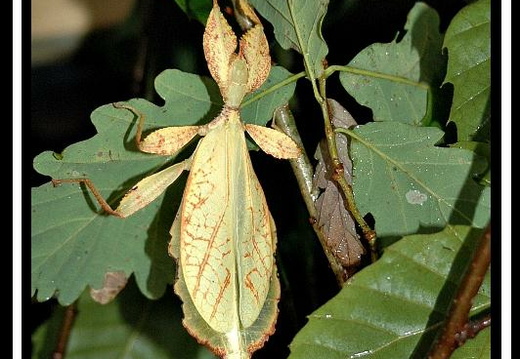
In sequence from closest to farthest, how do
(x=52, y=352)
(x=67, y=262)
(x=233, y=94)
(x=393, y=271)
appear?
1. (x=393, y=271)
2. (x=233, y=94)
3. (x=67, y=262)
4. (x=52, y=352)

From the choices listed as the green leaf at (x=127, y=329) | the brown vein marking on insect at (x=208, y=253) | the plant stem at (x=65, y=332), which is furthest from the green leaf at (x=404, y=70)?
the plant stem at (x=65, y=332)

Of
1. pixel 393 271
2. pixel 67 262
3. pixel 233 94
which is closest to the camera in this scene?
pixel 393 271

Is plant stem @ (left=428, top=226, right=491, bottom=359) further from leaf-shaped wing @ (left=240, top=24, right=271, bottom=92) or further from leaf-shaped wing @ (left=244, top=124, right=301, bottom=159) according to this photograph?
leaf-shaped wing @ (left=240, top=24, right=271, bottom=92)

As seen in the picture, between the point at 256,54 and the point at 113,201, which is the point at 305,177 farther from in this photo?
the point at 113,201

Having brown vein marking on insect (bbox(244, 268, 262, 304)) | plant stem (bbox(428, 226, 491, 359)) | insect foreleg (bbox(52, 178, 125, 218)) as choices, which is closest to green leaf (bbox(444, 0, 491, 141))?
plant stem (bbox(428, 226, 491, 359))

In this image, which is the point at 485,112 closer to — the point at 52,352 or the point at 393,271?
the point at 393,271

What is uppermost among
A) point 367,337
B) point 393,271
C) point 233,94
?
point 233,94

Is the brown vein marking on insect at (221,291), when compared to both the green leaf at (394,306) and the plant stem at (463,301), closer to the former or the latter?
the green leaf at (394,306)
